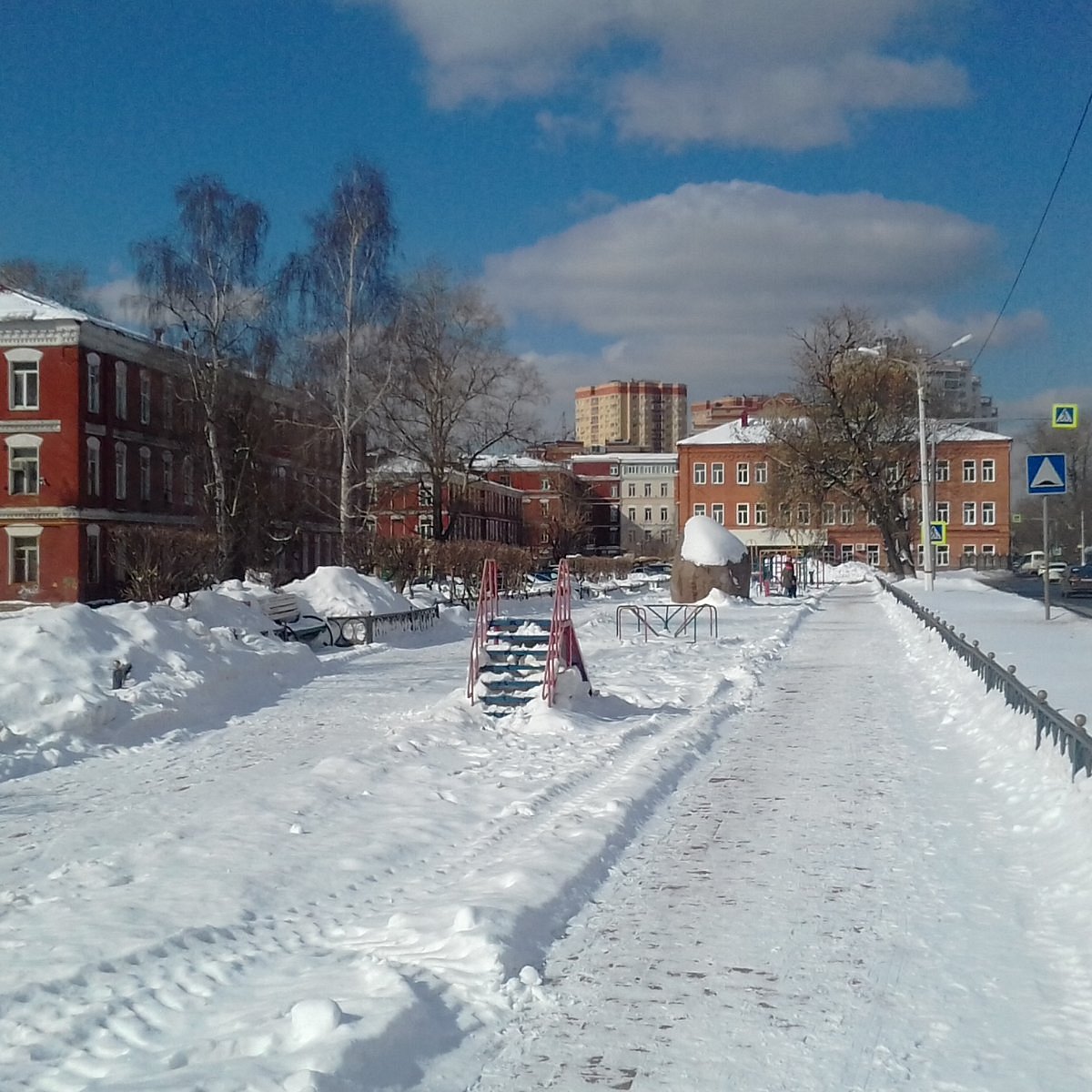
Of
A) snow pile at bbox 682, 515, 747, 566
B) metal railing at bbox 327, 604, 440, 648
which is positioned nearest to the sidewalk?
metal railing at bbox 327, 604, 440, 648

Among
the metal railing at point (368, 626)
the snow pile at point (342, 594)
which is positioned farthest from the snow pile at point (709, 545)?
the metal railing at point (368, 626)

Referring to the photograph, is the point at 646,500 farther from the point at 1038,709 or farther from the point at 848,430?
the point at 1038,709

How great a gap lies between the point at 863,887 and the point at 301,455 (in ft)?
138

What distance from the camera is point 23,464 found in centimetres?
4512

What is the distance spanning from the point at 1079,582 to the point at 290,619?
107ft

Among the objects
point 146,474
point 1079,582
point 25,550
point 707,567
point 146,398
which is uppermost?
point 146,398

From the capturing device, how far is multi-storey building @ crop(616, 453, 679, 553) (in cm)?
13050

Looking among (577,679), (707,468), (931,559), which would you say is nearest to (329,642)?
(577,679)

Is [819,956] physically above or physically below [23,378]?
below

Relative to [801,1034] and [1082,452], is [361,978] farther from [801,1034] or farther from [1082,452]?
[1082,452]

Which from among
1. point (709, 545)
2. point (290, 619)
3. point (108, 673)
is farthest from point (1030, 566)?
point (108, 673)

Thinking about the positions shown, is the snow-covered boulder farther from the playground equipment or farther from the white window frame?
the playground equipment

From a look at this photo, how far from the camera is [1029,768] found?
33.0 ft

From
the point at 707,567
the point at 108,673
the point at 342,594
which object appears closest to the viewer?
the point at 108,673
